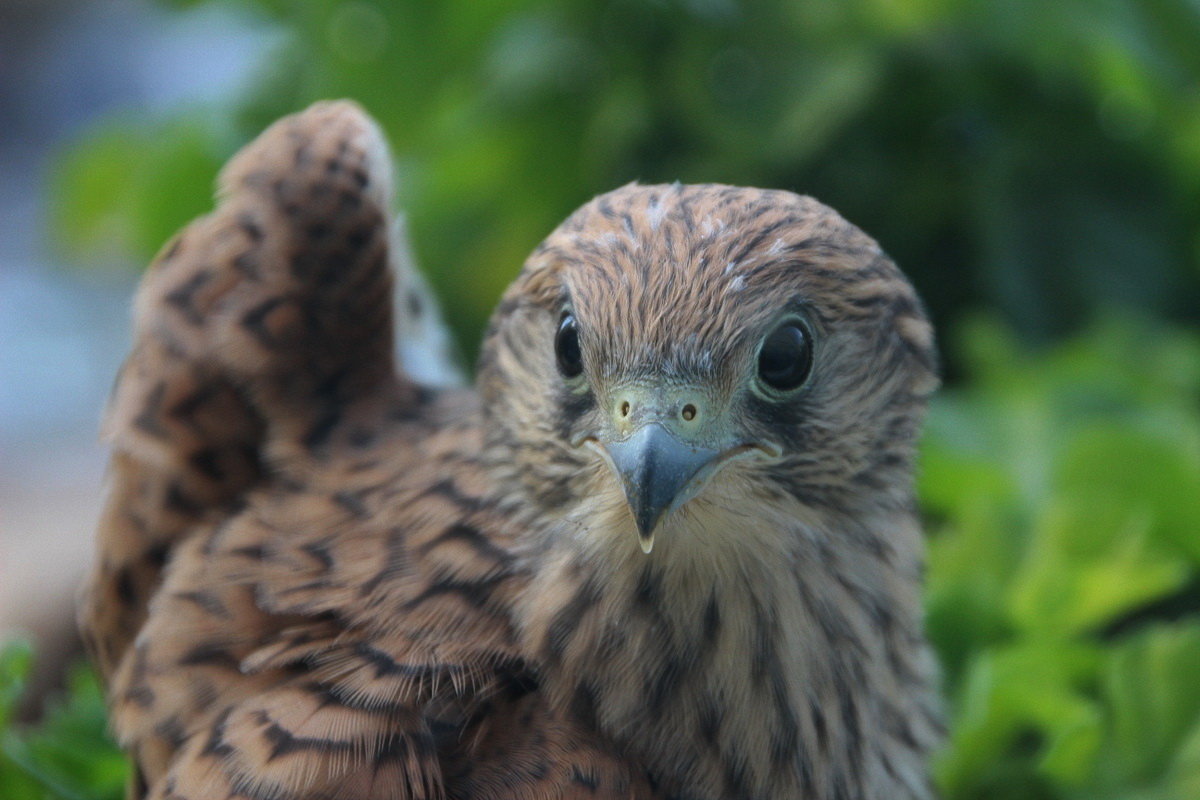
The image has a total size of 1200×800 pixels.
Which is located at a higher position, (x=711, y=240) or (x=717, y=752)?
(x=711, y=240)

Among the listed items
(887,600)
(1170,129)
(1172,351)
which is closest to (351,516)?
(887,600)

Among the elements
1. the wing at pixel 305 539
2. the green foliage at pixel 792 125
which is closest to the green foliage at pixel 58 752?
the wing at pixel 305 539

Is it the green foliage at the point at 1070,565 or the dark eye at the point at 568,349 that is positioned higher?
the dark eye at the point at 568,349

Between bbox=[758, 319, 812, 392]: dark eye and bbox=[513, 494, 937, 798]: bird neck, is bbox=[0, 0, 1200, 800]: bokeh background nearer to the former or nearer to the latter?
bbox=[513, 494, 937, 798]: bird neck

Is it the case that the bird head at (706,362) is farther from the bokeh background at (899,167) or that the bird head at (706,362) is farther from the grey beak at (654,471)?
the bokeh background at (899,167)

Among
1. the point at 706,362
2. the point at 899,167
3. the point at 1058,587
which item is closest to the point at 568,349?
the point at 706,362

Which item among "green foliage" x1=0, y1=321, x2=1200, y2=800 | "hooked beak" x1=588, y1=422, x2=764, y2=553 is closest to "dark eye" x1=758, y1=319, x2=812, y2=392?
"hooked beak" x1=588, y1=422, x2=764, y2=553

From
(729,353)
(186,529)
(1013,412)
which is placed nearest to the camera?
(729,353)

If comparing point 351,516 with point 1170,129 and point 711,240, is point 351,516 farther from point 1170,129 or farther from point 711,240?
point 1170,129
